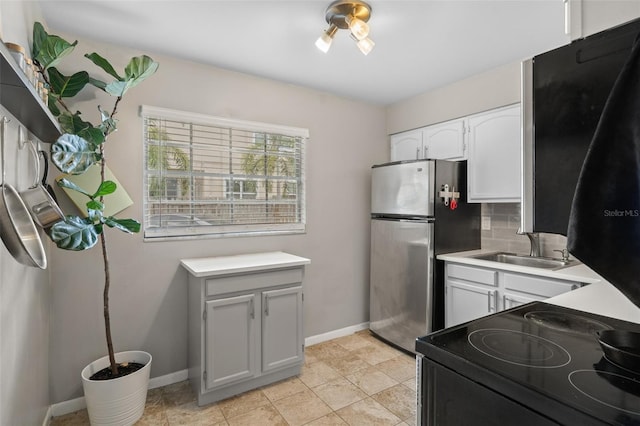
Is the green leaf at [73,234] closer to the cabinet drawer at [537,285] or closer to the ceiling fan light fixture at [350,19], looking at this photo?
the ceiling fan light fixture at [350,19]

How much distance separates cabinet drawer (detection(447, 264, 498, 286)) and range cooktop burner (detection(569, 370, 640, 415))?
1896 mm

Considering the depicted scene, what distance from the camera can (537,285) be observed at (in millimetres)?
2225

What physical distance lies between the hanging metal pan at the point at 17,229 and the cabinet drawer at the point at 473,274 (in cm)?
266

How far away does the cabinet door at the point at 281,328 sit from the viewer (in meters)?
2.45

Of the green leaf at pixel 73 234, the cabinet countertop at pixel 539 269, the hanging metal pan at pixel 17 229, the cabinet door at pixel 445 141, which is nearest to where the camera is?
the hanging metal pan at pixel 17 229

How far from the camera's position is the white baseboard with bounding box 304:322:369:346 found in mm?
3192

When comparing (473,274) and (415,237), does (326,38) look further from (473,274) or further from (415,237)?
(473,274)

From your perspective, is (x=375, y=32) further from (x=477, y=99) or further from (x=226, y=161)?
(x=226, y=161)

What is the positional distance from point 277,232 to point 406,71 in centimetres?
179

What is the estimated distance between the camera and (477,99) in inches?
114

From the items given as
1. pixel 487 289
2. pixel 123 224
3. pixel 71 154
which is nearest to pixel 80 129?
pixel 71 154

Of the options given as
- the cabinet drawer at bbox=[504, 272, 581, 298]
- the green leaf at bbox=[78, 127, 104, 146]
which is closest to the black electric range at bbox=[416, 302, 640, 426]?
the cabinet drawer at bbox=[504, 272, 581, 298]

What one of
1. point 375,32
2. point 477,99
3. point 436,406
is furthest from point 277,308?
point 477,99

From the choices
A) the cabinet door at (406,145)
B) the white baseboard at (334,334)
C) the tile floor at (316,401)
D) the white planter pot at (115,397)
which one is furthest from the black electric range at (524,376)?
the cabinet door at (406,145)
